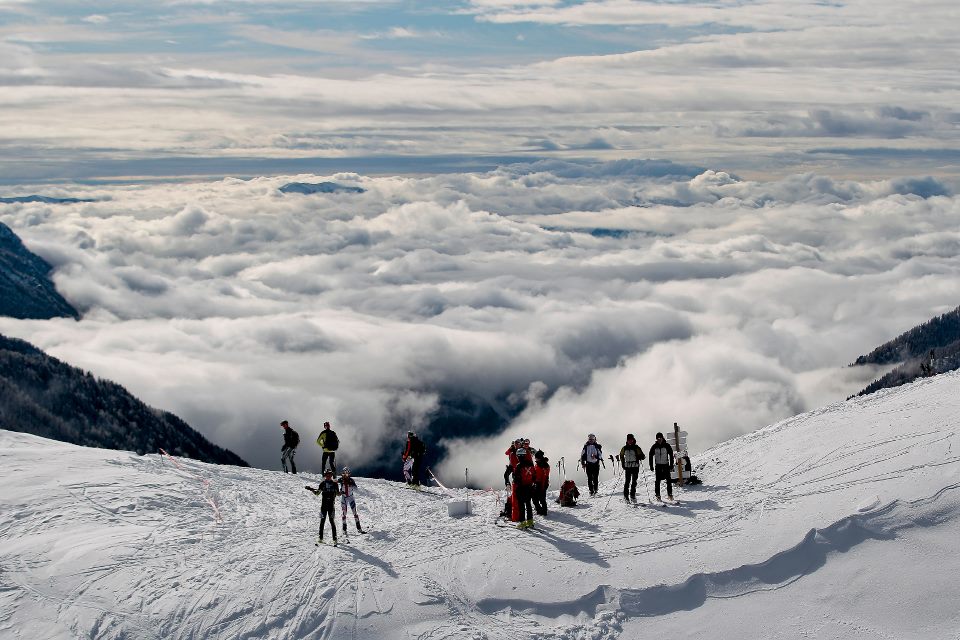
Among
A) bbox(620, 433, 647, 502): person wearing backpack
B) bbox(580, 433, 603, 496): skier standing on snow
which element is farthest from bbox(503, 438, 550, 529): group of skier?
bbox(580, 433, 603, 496): skier standing on snow

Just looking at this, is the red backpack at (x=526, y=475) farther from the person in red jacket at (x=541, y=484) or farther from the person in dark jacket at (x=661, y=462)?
the person in dark jacket at (x=661, y=462)

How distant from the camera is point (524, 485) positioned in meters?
21.2

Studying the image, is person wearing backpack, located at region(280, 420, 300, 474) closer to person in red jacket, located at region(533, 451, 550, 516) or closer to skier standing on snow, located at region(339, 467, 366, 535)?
skier standing on snow, located at region(339, 467, 366, 535)

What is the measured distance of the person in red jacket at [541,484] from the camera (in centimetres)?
2222

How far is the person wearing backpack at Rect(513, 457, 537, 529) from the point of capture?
69.3 feet

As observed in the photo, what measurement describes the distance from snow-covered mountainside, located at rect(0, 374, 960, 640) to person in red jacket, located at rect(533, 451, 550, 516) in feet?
2.24

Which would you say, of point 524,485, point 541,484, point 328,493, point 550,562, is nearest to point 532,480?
point 524,485

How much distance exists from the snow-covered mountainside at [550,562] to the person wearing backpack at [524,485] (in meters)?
0.46

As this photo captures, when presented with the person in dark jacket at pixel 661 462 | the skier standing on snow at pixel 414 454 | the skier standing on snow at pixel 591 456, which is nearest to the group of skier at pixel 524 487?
the skier standing on snow at pixel 591 456

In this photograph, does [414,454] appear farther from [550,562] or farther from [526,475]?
Answer: [550,562]

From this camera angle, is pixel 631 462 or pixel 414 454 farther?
pixel 414 454

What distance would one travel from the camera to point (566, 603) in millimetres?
17250

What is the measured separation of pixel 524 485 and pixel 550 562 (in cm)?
282

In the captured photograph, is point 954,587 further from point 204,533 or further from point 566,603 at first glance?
point 204,533
